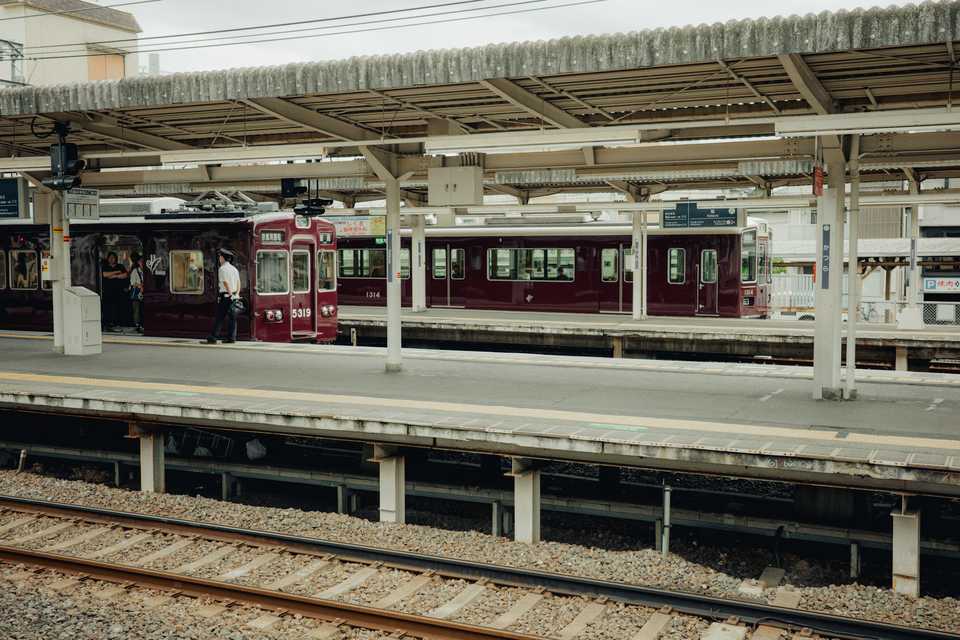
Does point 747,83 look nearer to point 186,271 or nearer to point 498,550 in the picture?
point 498,550

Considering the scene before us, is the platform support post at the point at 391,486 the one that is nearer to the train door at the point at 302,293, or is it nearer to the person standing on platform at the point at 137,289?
the train door at the point at 302,293

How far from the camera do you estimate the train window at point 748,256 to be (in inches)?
909

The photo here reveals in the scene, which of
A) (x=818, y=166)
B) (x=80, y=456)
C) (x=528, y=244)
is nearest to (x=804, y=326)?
(x=528, y=244)

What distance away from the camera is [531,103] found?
10.7m

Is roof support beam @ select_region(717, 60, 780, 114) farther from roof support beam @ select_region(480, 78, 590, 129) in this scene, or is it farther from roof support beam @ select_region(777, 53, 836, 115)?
roof support beam @ select_region(480, 78, 590, 129)

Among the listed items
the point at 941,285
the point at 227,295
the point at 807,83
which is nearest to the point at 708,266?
the point at 941,285

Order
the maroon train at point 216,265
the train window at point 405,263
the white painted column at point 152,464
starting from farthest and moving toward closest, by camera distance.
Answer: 1. the train window at point 405,263
2. the maroon train at point 216,265
3. the white painted column at point 152,464

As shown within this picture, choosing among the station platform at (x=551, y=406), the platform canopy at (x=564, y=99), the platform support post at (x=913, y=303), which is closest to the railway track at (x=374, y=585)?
the station platform at (x=551, y=406)

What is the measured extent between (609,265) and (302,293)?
8928 mm

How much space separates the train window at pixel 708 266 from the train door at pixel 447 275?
20.5ft

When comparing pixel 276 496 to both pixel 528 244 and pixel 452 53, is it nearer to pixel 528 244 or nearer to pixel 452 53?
pixel 452 53

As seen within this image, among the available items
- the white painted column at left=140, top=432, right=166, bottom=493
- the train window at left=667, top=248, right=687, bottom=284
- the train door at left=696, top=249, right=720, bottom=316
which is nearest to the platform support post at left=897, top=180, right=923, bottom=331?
the train door at left=696, top=249, right=720, bottom=316

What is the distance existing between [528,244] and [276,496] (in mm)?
14127

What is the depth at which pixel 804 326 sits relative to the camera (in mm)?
21125
